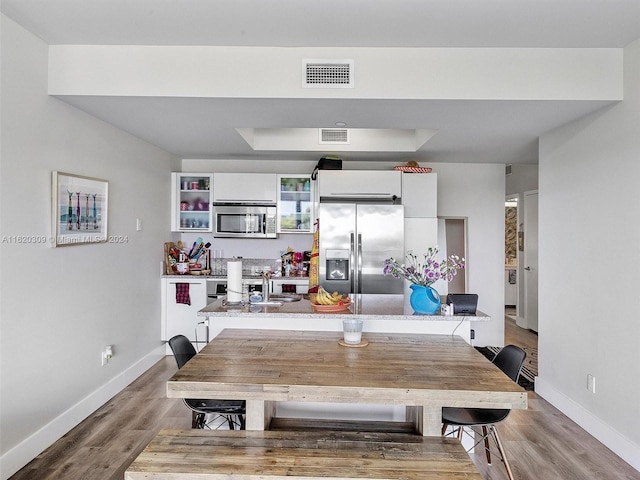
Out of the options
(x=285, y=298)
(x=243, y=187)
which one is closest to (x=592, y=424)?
(x=285, y=298)

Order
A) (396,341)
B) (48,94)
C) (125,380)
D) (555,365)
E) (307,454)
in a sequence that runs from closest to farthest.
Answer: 1. (307,454)
2. (396,341)
3. (48,94)
4. (555,365)
5. (125,380)

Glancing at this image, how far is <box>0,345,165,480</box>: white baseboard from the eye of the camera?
7.75 ft

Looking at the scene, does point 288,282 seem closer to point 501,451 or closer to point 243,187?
point 243,187

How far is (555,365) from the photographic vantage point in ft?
11.3

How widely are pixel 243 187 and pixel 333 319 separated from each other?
2.70 m

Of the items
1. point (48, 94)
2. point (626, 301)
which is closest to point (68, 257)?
point (48, 94)

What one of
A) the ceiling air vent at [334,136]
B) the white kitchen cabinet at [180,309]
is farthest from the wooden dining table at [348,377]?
the ceiling air vent at [334,136]

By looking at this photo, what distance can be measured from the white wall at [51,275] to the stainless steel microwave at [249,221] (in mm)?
1170

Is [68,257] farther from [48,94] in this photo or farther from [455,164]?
[455,164]

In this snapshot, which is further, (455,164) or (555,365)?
(455,164)

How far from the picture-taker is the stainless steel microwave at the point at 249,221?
4.97m

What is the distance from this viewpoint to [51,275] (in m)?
2.75

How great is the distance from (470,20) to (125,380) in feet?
12.9

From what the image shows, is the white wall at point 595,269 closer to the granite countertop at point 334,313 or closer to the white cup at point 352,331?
the granite countertop at point 334,313
